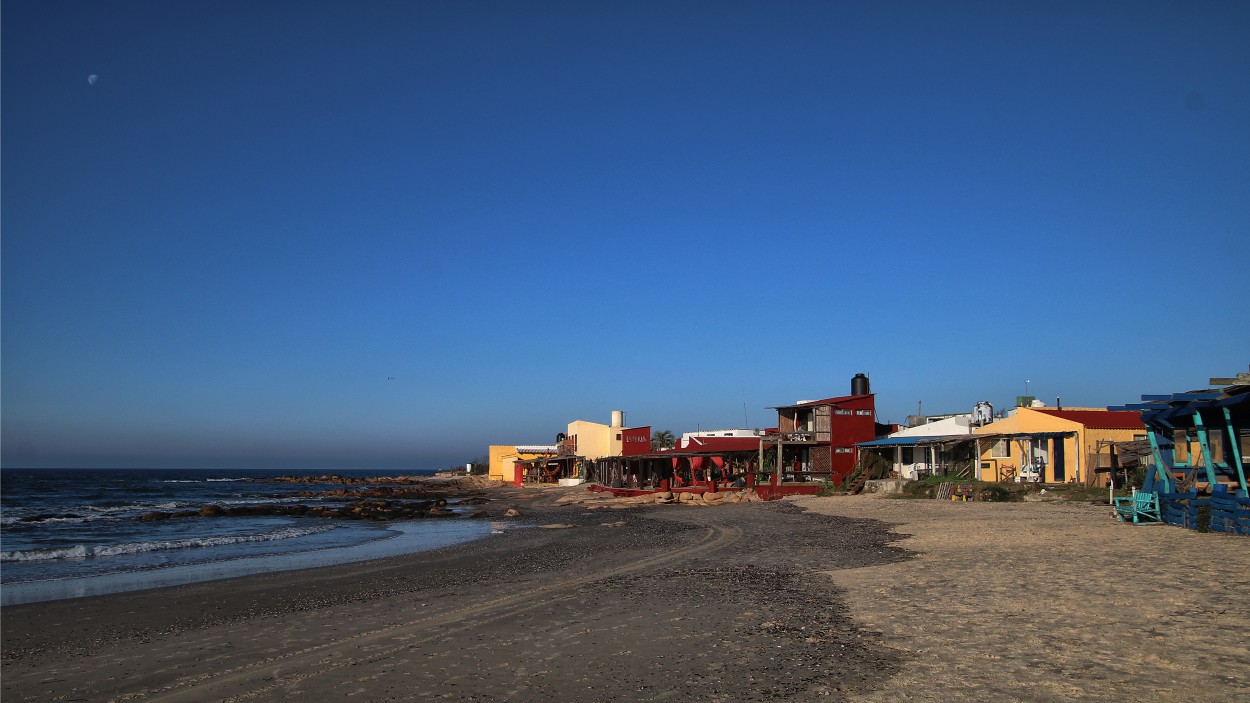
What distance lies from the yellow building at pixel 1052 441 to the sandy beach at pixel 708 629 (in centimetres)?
1380

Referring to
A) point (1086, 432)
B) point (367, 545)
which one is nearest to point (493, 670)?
point (367, 545)

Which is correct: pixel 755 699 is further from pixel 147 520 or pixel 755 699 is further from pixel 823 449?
pixel 147 520

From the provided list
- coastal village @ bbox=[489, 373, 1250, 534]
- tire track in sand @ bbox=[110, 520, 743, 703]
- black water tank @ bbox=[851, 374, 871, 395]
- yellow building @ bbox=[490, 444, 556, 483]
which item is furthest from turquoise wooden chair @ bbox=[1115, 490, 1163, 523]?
yellow building @ bbox=[490, 444, 556, 483]

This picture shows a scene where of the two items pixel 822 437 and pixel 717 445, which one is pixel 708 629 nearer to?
pixel 822 437

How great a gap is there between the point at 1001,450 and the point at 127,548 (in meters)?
33.5

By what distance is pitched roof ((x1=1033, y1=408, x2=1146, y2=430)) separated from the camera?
99.7ft

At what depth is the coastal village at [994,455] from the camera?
16.7 m

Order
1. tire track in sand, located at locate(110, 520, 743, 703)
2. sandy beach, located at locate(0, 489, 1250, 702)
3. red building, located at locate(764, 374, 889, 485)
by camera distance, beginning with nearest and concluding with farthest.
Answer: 1. sandy beach, located at locate(0, 489, 1250, 702)
2. tire track in sand, located at locate(110, 520, 743, 703)
3. red building, located at locate(764, 374, 889, 485)

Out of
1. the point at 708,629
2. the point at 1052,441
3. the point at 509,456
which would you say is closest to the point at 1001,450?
the point at 1052,441

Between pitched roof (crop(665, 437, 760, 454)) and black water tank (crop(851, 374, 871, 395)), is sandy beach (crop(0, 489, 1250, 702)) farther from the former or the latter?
black water tank (crop(851, 374, 871, 395))

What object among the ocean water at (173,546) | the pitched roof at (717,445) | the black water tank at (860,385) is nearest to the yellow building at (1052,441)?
the black water tank at (860,385)

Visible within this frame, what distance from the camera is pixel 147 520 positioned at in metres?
39.6

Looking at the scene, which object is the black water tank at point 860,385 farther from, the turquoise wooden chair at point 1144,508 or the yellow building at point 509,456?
the yellow building at point 509,456

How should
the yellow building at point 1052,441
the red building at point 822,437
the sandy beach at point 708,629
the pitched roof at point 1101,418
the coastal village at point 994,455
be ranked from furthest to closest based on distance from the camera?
the red building at point 822,437 < the pitched roof at point 1101,418 < the yellow building at point 1052,441 < the coastal village at point 994,455 < the sandy beach at point 708,629
